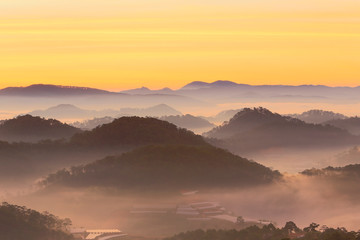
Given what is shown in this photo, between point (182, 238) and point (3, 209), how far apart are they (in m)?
43.8

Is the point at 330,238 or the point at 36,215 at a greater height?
the point at 36,215

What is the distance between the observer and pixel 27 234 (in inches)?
7303

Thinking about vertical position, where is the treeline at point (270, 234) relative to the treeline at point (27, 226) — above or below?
below

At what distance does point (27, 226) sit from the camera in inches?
7456

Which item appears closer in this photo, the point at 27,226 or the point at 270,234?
the point at 270,234

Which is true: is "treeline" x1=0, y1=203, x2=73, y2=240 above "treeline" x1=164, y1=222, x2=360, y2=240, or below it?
above

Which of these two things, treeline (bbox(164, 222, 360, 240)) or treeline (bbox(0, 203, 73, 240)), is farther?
treeline (bbox(0, 203, 73, 240))

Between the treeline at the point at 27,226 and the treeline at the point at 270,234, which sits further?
the treeline at the point at 27,226

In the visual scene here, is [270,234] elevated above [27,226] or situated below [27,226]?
below

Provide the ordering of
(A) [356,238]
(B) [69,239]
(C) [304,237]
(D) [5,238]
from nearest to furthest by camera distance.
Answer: (A) [356,238], (C) [304,237], (D) [5,238], (B) [69,239]

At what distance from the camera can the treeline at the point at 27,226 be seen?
184625mm

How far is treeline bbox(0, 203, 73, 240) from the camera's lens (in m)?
185

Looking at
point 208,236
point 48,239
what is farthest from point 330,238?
point 48,239

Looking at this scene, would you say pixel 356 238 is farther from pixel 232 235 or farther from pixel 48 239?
pixel 48 239
